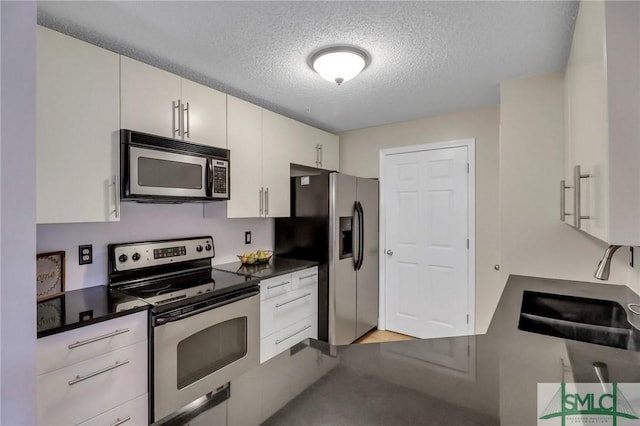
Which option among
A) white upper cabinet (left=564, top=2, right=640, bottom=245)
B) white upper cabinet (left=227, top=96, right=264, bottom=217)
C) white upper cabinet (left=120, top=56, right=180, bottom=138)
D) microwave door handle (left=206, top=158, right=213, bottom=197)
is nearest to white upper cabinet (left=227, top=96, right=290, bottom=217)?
white upper cabinet (left=227, top=96, right=264, bottom=217)

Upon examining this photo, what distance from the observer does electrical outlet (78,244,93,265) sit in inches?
72.7

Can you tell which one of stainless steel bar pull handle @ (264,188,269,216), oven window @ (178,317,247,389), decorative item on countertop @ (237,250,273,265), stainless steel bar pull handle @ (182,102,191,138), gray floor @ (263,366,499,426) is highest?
stainless steel bar pull handle @ (182,102,191,138)

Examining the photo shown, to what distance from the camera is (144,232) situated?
7.13 feet

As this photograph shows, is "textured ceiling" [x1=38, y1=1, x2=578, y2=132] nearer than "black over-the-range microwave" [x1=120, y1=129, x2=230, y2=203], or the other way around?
"textured ceiling" [x1=38, y1=1, x2=578, y2=132]

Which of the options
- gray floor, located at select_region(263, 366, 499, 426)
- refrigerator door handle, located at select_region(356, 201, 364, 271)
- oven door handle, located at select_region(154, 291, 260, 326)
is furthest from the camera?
refrigerator door handle, located at select_region(356, 201, 364, 271)

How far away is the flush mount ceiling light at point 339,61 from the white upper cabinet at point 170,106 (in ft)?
2.73

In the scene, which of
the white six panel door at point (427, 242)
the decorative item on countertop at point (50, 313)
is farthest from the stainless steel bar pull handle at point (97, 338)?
the white six panel door at point (427, 242)

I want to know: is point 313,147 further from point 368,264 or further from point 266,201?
point 368,264

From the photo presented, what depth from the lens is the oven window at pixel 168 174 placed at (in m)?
1.78

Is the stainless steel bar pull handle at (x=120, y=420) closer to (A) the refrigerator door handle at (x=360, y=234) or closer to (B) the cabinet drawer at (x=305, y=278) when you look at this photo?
(B) the cabinet drawer at (x=305, y=278)

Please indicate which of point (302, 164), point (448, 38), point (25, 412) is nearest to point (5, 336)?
point (25, 412)

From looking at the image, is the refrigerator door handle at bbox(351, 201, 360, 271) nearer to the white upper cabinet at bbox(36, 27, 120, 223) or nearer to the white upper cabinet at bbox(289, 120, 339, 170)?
the white upper cabinet at bbox(289, 120, 339, 170)

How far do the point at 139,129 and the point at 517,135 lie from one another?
2.52 metres

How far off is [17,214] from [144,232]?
158cm
